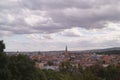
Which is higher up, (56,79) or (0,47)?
(0,47)

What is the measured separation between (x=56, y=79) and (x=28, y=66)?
1945cm

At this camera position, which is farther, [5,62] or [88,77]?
[88,77]

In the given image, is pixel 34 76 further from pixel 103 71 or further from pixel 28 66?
pixel 103 71

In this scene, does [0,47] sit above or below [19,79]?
above

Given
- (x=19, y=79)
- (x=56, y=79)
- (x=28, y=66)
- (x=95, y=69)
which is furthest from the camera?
(x=95, y=69)

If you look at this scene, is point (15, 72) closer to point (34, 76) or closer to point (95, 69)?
point (34, 76)

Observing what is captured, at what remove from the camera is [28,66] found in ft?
126

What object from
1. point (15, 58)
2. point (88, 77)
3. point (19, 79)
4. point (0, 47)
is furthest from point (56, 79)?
point (0, 47)

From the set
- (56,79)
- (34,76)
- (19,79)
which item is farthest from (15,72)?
(56,79)

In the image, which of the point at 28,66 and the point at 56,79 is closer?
the point at 28,66

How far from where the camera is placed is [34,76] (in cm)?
3941

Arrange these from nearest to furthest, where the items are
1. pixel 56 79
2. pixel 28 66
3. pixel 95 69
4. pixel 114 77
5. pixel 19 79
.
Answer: pixel 19 79 → pixel 28 66 → pixel 56 79 → pixel 114 77 → pixel 95 69

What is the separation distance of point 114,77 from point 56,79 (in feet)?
64.2

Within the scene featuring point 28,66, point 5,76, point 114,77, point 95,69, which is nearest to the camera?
point 5,76
